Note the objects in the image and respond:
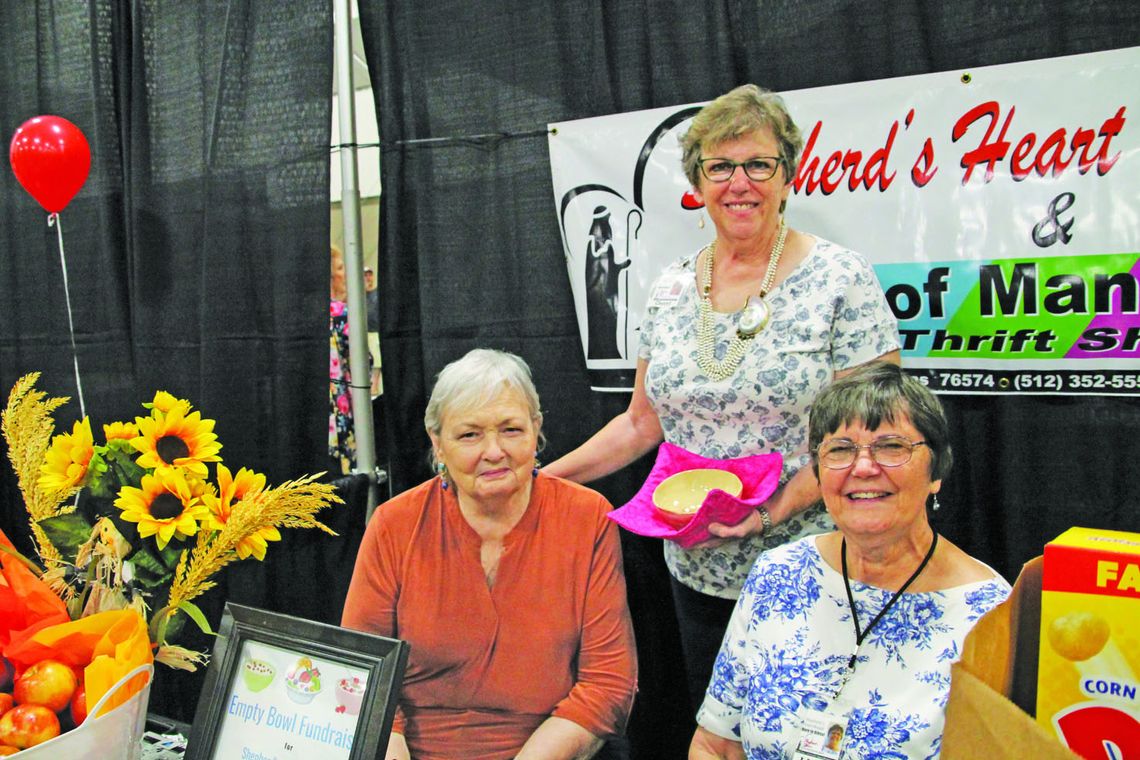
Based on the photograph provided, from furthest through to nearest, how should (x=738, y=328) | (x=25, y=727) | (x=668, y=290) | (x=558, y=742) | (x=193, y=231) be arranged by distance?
1. (x=193, y=231)
2. (x=668, y=290)
3. (x=738, y=328)
4. (x=558, y=742)
5. (x=25, y=727)

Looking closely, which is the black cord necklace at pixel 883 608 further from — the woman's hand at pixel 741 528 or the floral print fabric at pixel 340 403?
the floral print fabric at pixel 340 403

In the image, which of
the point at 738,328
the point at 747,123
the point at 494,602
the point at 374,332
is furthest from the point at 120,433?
the point at 374,332

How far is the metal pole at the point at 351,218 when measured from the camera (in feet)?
7.91

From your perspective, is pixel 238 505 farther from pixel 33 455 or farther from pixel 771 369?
pixel 771 369

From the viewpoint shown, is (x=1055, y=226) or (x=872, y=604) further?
(x=1055, y=226)

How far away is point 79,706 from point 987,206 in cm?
177

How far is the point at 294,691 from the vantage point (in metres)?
1.30

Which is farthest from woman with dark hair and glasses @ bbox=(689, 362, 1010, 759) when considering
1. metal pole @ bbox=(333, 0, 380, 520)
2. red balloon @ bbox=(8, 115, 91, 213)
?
red balloon @ bbox=(8, 115, 91, 213)

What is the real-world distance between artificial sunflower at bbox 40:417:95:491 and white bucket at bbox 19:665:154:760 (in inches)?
11.6

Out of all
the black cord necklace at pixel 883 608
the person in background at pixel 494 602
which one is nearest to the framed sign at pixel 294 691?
the person in background at pixel 494 602

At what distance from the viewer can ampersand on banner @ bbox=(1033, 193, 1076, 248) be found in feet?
5.88

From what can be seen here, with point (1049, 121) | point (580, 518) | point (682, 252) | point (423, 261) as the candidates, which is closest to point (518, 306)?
point (423, 261)

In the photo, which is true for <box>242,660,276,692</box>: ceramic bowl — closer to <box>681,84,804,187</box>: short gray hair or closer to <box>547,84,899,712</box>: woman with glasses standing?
<box>547,84,899,712</box>: woman with glasses standing

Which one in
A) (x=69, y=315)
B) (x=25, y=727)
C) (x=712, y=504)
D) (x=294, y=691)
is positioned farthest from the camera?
(x=69, y=315)
